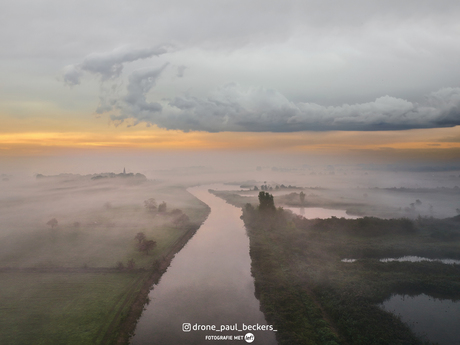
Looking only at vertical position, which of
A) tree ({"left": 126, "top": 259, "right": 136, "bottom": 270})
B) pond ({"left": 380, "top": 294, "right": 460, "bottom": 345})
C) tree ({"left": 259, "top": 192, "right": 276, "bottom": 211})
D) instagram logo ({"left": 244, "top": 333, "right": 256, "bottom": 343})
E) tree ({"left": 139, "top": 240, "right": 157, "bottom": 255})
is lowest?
pond ({"left": 380, "top": 294, "right": 460, "bottom": 345})

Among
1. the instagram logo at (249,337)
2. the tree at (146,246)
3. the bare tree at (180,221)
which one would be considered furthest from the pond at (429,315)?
the bare tree at (180,221)

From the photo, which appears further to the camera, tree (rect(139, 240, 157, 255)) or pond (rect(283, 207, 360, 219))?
pond (rect(283, 207, 360, 219))

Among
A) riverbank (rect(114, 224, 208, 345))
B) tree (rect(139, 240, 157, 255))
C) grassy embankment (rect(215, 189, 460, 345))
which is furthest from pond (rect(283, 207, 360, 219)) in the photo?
tree (rect(139, 240, 157, 255))

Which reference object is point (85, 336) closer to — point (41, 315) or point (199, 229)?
point (41, 315)

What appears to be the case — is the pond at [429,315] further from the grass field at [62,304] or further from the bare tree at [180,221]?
the bare tree at [180,221]

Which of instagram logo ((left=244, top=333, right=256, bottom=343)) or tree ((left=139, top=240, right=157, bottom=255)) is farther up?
tree ((left=139, top=240, right=157, bottom=255))

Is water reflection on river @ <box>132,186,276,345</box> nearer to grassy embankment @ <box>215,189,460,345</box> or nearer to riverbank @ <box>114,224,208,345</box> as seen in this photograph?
riverbank @ <box>114,224,208,345</box>

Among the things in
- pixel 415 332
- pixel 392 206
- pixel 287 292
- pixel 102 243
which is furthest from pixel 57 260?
pixel 392 206
